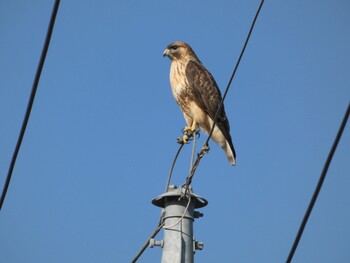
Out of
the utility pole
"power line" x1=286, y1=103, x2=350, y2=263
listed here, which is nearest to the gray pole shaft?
the utility pole

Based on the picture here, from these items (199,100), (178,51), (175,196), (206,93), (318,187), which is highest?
(178,51)

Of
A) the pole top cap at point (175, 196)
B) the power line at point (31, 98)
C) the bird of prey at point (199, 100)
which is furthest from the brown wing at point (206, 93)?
the power line at point (31, 98)

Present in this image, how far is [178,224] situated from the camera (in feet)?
12.9

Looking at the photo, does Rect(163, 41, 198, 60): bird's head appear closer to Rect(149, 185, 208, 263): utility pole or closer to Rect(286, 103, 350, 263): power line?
Rect(149, 185, 208, 263): utility pole

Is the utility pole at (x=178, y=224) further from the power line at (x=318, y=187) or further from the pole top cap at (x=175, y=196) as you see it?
the power line at (x=318, y=187)

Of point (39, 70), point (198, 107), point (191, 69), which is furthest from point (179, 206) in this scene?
point (191, 69)

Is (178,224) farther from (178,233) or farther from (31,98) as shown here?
(31,98)

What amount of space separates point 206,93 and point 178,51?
0.93 meters

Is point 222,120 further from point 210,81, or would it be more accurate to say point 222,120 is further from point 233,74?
point 233,74

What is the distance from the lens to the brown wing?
24.5 feet

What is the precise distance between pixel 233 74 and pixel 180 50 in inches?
162

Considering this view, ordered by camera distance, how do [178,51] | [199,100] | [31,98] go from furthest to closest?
[178,51], [199,100], [31,98]

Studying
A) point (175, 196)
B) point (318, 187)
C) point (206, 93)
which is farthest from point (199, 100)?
point (318, 187)

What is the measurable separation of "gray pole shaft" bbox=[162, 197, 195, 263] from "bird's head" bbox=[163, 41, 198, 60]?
4336 millimetres
